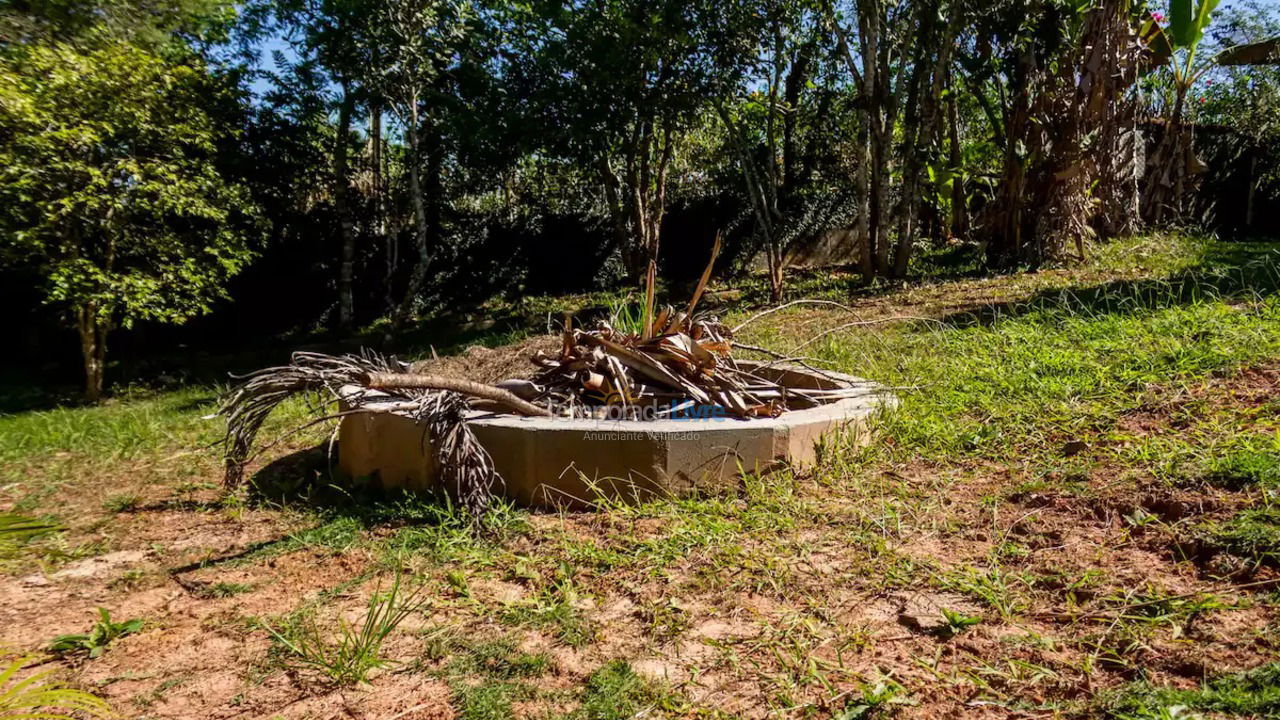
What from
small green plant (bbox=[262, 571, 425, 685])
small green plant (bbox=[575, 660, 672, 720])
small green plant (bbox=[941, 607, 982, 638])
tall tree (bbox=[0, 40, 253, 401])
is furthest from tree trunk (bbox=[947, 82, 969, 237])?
small green plant (bbox=[262, 571, 425, 685])

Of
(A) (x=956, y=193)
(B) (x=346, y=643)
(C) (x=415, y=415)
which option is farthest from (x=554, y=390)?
(A) (x=956, y=193)

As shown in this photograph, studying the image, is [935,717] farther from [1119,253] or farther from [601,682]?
[1119,253]

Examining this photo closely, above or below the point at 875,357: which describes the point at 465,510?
below

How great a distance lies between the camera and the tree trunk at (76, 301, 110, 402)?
7.34 meters

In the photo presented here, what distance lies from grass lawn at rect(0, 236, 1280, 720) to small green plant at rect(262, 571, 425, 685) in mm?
13

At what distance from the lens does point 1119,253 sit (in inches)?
315

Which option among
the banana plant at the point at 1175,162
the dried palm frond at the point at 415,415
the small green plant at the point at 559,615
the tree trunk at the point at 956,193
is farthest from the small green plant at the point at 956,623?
the tree trunk at the point at 956,193

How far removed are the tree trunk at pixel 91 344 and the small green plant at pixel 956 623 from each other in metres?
8.05

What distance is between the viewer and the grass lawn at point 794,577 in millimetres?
1830

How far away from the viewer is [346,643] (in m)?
1.99

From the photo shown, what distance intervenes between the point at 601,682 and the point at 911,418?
2.28 metres

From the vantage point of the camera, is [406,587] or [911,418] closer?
[406,587]

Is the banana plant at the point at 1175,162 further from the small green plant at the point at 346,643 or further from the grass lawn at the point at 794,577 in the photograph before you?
the small green plant at the point at 346,643

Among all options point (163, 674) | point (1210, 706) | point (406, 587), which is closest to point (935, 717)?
point (1210, 706)
